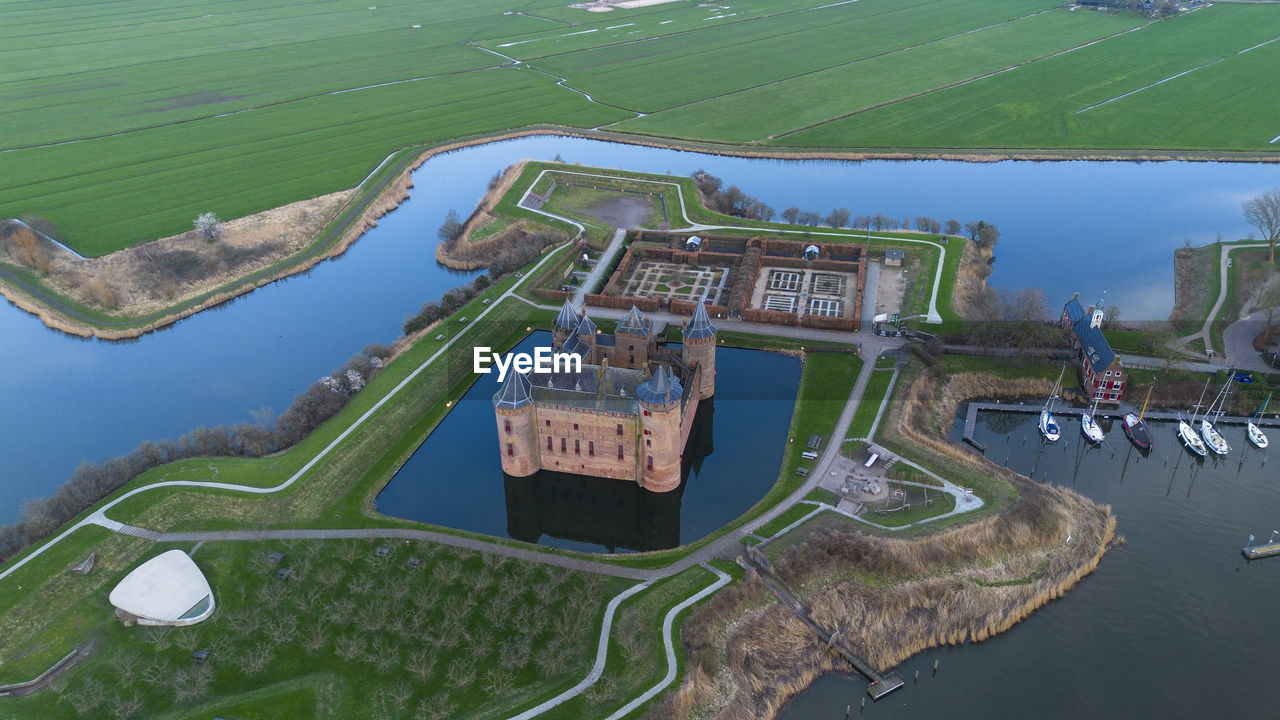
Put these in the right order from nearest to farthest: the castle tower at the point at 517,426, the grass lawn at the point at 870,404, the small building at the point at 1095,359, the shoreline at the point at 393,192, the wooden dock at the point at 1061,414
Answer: the castle tower at the point at 517,426 → the grass lawn at the point at 870,404 → the wooden dock at the point at 1061,414 → the small building at the point at 1095,359 → the shoreline at the point at 393,192

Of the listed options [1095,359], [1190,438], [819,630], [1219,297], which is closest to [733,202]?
[1095,359]

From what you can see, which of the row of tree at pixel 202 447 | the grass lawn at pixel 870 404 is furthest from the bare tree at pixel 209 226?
the grass lawn at pixel 870 404

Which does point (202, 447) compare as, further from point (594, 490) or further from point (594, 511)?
point (594, 511)

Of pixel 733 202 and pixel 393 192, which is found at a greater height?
pixel 733 202

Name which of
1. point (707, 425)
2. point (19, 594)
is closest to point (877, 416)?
point (707, 425)

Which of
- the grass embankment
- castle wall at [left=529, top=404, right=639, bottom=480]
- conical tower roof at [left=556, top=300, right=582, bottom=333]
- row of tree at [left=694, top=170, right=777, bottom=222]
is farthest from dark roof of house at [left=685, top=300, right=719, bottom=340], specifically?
row of tree at [left=694, top=170, right=777, bottom=222]

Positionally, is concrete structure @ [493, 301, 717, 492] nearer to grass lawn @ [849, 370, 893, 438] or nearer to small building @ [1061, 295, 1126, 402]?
grass lawn @ [849, 370, 893, 438]

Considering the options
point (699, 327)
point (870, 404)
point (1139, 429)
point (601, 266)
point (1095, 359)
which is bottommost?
point (870, 404)

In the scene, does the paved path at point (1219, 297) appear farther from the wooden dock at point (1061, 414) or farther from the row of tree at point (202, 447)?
the row of tree at point (202, 447)
